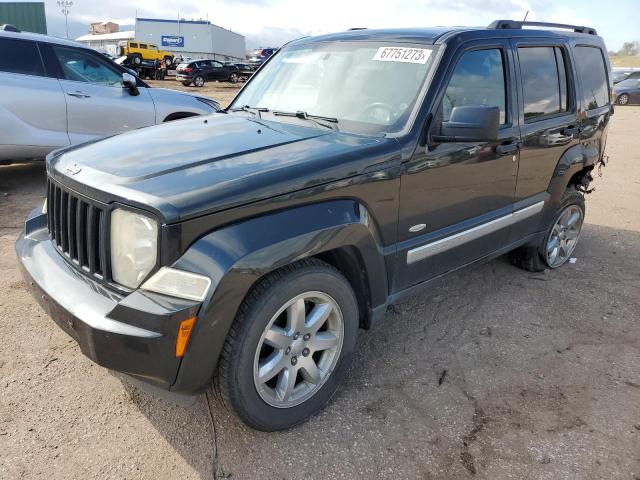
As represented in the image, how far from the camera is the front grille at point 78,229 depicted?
230cm

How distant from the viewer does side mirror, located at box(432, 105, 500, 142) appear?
274cm

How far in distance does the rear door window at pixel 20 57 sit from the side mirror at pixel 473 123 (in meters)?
5.56

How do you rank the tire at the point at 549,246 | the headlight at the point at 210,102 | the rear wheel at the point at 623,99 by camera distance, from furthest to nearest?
the rear wheel at the point at 623,99 → the headlight at the point at 210,102 → the tire at the point at 549,246

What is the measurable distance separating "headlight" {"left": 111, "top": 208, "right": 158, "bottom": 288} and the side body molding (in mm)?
161

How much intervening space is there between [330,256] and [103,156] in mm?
1277

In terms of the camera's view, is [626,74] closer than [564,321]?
No

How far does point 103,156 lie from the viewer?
8.76ft

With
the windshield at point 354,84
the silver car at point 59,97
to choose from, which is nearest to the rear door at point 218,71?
the silver car at point 59,97

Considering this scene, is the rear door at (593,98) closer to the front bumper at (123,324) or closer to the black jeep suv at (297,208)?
the black jeep suv at (297,208)

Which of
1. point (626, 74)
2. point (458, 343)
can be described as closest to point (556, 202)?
point (458, 343)

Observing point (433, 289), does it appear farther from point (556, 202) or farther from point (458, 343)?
point (556, 202)

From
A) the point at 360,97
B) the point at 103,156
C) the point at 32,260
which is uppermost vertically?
Answer: the point at 360,97

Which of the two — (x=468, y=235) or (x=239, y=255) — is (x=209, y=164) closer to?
(x=239, y=255)

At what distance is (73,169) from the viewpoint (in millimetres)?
2570
